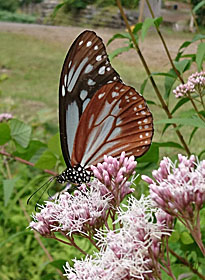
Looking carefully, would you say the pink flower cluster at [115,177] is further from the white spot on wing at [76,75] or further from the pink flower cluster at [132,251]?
the white spot on wing at [76,75]

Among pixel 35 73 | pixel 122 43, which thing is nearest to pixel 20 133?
pixel 122 43

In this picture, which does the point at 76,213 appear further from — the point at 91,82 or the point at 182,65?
the point at 182,65

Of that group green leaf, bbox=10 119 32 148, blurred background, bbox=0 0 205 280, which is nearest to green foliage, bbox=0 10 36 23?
blurred background, bbox=0 0 205 280

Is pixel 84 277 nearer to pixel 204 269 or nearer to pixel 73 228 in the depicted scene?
pixel 73 228

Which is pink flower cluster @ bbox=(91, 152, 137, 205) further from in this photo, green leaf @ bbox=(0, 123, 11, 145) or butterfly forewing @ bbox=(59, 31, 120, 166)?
green leaf @ bbox=(0, 123, 11, 145)

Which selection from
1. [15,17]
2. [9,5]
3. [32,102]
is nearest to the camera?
[32,102]

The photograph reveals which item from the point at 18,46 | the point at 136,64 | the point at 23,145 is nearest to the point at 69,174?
the point at 23,145
